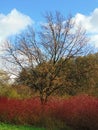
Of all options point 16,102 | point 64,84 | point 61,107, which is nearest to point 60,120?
point 61,107

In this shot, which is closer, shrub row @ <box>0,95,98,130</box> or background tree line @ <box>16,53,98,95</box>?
shrub row @ <box>0,95,98,130</box>

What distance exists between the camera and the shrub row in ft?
52.0

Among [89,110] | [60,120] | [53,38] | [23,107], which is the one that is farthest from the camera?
[53,38]

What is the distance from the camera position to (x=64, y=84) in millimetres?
29953

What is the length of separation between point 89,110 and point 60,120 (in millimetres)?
2341

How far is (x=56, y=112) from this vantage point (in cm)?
1855

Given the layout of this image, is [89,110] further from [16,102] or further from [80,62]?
[80,62]

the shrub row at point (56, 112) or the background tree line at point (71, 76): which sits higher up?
the background tree line at point (71, 76)

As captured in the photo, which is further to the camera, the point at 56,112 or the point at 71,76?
the point at 71,76

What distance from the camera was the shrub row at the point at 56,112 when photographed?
15859mm

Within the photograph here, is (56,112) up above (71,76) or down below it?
below

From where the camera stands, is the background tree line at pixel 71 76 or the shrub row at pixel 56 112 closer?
the shrub row at pixel 56 112

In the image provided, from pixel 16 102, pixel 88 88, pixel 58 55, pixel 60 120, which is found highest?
pixel 58 55

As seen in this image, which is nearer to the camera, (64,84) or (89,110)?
(89,110)
